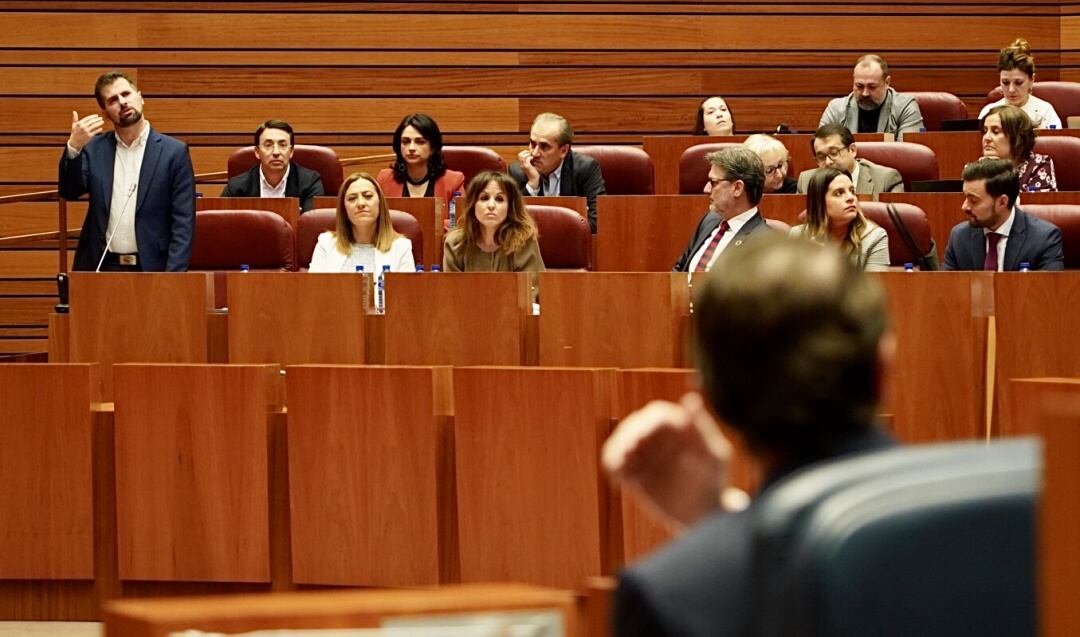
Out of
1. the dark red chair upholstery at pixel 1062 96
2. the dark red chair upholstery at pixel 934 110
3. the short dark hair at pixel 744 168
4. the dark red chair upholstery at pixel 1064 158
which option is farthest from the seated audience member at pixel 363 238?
the dark red chair upholstery at pixel 1062 96

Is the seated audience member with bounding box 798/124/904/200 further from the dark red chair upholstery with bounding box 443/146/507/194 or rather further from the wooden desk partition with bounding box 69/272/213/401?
the wooden desk partition with bounding box 69/272/213/401

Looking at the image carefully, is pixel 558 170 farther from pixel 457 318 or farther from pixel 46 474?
pixel 46 474

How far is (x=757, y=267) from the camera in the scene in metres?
0.49

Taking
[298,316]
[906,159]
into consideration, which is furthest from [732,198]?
[906,159]

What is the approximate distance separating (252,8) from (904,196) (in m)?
2.47

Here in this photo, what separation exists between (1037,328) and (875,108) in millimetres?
2221

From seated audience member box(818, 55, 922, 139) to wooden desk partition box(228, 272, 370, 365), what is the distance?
7.10 feet

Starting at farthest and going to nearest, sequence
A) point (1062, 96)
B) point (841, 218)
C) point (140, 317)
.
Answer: point (1062, 96) < point (841, 218) < point (140, 317)

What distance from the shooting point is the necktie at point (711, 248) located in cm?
276

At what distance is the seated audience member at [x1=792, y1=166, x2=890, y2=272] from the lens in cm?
263

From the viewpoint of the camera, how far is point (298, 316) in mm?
2354

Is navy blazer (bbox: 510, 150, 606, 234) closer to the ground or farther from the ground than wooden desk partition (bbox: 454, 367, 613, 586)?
farther from the ground

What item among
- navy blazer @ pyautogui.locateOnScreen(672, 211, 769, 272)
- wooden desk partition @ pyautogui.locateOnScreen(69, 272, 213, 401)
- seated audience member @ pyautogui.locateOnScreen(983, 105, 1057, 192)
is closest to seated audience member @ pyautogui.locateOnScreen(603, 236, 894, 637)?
wooden desk partition @ pyautogui.locateOnScreen(69, 272, 213, 401)

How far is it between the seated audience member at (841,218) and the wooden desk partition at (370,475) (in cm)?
82
